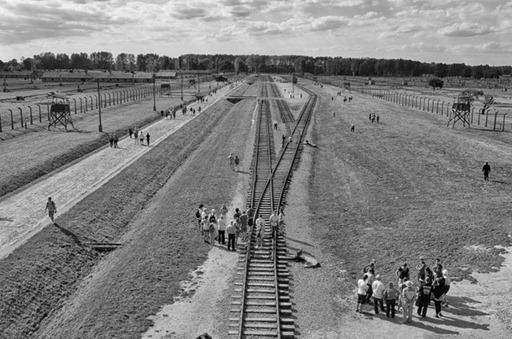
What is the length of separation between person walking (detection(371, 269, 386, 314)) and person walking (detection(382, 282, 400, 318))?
127mm

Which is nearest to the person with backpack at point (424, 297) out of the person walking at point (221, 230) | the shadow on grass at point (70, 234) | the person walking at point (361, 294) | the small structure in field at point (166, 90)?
the person walking at point (361, 294)

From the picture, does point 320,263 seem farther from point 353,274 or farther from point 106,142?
point 106,142

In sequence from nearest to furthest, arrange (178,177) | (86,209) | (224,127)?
(86,209) → (178,177) → (224,127)

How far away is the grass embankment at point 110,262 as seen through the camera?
16.4m

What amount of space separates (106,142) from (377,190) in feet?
94.3

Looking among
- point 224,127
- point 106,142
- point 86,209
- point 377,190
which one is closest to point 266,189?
point 377,190

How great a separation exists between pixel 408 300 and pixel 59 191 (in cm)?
2332

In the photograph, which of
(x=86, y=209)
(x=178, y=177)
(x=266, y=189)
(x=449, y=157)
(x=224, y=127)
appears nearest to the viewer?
(x=86, y=209)

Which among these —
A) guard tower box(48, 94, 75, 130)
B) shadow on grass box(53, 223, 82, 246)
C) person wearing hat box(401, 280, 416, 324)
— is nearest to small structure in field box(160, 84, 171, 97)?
guard tower box(48, 94, 75, 130)

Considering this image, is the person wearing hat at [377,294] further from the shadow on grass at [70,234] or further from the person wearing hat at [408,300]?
the shadow on grass at [70,234]

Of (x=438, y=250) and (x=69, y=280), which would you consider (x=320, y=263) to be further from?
(x=69, y=280)

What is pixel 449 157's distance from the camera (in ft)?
139

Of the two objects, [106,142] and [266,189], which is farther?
[106,142]

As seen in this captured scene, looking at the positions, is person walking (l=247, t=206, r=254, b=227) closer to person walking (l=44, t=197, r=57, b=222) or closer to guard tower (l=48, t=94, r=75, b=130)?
person walking (l=44, t=197, r=57, b=222)
